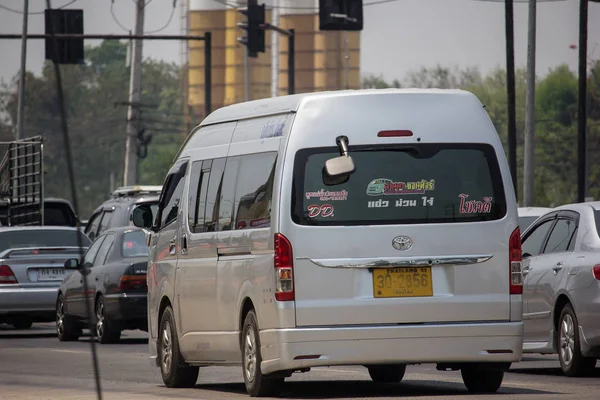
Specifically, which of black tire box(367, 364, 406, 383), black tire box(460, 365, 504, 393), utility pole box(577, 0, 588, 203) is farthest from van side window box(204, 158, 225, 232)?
utility pole box(577, 0, 588, 203)

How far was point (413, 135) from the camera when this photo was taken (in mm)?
12031

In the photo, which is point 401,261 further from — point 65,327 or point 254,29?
point 254,29

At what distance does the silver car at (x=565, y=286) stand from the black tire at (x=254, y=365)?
3.28 metres

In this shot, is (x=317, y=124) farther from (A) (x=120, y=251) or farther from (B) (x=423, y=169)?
(A) (x=120, y=251)

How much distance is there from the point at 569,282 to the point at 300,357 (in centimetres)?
396

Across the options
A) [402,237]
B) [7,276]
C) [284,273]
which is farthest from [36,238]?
[402,237]

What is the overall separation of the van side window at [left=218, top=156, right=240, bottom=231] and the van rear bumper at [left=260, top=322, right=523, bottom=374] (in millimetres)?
1276

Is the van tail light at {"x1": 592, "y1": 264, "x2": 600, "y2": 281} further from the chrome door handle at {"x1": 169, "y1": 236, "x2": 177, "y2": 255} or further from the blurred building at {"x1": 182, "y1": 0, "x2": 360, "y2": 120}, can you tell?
the blurred building at {"x1": 182, "y1": 0, "x2": 360, "y2": 120}

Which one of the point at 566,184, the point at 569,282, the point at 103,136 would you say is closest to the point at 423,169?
the point at 569,282

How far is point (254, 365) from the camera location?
12.2 metres

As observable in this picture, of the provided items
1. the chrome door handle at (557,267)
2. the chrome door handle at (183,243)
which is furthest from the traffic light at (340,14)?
the chrome door handle at (183,243)

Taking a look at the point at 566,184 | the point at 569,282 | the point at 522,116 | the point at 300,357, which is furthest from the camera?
the point at 522,116

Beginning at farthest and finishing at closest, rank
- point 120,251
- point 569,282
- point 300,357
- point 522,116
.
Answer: point 522,116 → point 120,251 → point 569,282 → point 300,357

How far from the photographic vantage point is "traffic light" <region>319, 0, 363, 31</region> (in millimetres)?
28578
